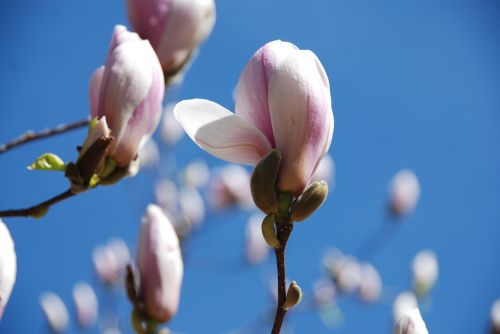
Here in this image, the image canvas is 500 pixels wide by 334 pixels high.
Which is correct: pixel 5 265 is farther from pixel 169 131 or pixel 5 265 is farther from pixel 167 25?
pixel 169 131

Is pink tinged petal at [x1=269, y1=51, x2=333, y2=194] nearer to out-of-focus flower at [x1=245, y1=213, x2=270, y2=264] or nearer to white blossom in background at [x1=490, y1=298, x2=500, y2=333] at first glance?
white blossom in background at [x1=490, y1=298, x2=500, y2=333]

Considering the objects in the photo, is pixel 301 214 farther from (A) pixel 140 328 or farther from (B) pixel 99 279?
(B) pixel 99 279

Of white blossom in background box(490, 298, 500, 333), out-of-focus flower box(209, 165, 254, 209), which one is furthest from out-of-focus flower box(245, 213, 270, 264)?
white blossom in background box(490, 298, 500, 333)

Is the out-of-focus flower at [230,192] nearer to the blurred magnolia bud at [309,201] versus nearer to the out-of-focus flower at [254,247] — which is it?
the out-of-focus flower at [254,247]

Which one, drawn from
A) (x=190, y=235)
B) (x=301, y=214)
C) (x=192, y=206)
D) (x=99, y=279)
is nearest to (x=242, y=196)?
(x=192, y=206)

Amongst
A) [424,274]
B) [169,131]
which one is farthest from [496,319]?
[169,131]

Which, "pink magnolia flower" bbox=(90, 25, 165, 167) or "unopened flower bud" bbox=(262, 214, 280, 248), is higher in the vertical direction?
"pink magnolia flower" bbox=(90, 25, 165, 167)
